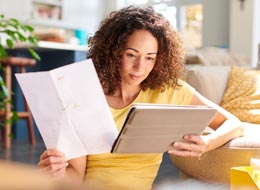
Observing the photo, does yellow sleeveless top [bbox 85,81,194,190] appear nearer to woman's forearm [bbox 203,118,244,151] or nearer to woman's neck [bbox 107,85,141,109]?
woman's neck [bbox 107,85,141,109]

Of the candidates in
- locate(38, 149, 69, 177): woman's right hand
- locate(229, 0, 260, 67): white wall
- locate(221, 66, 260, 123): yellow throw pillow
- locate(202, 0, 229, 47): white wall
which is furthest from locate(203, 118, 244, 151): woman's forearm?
locate(202, 0, 229, 47): white wall

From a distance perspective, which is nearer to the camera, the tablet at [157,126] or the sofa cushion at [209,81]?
the tablet at [157,126]

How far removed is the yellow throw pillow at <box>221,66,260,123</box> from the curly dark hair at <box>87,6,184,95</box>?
2.56 feet

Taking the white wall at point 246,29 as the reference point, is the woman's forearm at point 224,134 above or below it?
below

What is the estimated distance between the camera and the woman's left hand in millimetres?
962

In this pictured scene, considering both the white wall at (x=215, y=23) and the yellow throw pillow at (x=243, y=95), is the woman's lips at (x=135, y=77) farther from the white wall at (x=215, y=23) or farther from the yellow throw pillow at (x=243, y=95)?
the white wall at (x=215, y=23)

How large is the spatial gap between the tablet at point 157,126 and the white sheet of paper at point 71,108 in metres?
0.06

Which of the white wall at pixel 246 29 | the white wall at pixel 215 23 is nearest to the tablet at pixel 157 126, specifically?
the white wall at pixel 246 29

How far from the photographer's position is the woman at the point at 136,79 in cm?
111

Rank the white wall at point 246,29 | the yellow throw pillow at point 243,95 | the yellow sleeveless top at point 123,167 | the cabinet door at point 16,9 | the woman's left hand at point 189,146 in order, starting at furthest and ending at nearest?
1. the cabinet door at point 16,9
2. the white wall at point 246,29
3. the yellow throw pillow at point 243,95
4. the yellow sleeveless top at point 123,167
5. the woman's left hand at point 189,146

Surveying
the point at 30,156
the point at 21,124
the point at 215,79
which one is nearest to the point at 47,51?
the point at 21,124

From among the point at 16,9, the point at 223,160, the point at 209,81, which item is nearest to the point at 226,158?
the point at 223,160

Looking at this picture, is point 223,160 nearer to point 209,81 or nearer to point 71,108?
point 71,108

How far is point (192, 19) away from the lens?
547cm
